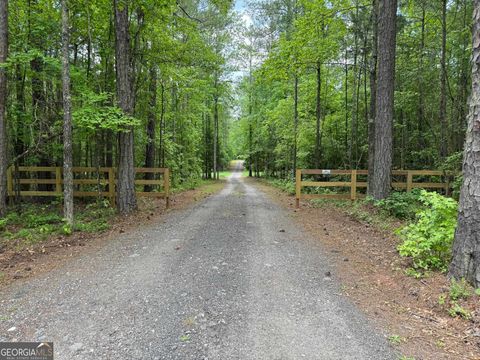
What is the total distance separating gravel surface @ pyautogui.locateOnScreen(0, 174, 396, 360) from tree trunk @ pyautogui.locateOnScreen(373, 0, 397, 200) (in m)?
4.06

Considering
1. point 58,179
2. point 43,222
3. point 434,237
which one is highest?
point 58,179

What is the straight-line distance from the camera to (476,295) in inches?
120

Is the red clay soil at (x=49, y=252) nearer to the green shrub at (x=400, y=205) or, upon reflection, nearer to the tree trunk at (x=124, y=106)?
the tree trunk at (x=124, y=106)

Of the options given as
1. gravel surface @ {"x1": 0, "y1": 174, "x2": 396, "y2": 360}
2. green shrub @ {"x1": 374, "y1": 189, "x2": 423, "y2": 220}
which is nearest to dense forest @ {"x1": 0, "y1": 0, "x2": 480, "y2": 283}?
green shrub @ {"x1": 374, "y1": 189, "x2": 423, "y2": 220}

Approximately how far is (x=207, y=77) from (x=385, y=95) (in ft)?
41.7

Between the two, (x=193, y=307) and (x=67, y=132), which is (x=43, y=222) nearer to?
(x=67, y=132)

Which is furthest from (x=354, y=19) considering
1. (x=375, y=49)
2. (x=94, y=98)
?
(x=94, y=98)

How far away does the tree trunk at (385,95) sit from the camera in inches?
300

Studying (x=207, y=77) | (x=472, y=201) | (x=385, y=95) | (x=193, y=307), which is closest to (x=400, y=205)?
(x=385, y=95)

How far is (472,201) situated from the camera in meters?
3.34

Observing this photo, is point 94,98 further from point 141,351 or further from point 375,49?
point 375,49

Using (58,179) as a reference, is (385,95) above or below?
above

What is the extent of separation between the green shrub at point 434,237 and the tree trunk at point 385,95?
3814 mm

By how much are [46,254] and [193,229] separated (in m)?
2.81
